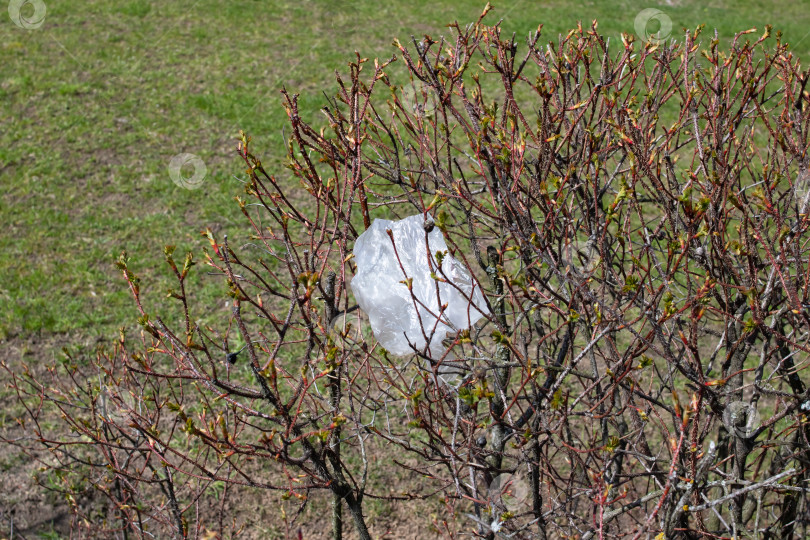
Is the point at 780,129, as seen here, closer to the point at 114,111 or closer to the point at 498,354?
the point at 498,354

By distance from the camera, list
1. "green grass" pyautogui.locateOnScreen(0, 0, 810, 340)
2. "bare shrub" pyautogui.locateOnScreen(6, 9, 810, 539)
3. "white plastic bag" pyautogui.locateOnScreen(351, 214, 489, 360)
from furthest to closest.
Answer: "green grass" pyautogui.locateOnScreen(0, 0, 810, 340) < "white plastic bag" pyautogui.locateOnScreen(351, 214, 489, 360) < "bare shrub" pyautogui.locateOnScreen(6, 9, 810, 539)

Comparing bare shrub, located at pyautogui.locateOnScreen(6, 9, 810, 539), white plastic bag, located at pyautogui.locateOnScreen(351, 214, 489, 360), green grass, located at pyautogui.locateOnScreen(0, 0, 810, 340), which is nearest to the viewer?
bare shrub, located at pyautogui.locateOnScreen(6, 9, 810, 539)

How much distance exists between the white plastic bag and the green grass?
3.40m

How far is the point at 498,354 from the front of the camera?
2.70m

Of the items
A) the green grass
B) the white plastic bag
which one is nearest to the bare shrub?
the white plastic bag

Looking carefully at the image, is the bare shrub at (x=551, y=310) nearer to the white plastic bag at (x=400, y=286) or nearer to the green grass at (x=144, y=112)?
the white plastic bag at (x=400, y=286)

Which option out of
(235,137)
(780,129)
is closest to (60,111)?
(235,137)

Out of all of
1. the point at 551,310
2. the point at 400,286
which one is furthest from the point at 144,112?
the point at 551,310

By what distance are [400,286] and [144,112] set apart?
675cm

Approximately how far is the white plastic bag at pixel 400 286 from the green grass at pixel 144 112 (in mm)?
3396

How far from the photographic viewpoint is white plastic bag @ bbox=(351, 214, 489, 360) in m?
2.70

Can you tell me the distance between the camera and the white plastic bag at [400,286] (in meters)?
2.70

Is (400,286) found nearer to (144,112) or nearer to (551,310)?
(551,310)

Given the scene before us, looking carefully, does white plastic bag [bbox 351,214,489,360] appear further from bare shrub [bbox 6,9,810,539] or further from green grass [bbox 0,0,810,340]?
green grass [bbox 0,0,810,340]
